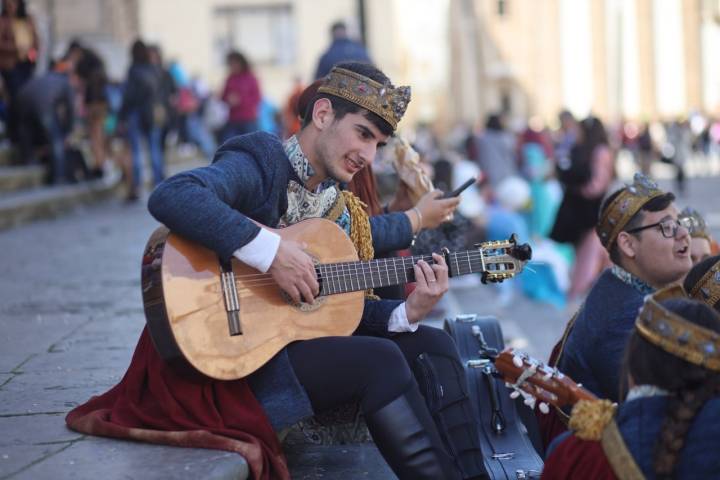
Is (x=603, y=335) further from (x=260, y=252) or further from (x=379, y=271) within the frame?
(x=260, y=252)

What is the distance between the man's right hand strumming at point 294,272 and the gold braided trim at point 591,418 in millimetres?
1011

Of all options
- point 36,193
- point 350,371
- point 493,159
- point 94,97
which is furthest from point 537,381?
point 493,159

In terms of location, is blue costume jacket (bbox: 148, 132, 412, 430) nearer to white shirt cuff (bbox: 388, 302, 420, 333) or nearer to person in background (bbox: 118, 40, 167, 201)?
white shirt cuff (bbox: 388, 302, 420, 333)

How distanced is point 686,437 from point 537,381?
20.0 inches

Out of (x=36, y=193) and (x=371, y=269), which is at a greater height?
(x=371, y=269)

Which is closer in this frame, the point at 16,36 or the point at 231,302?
the point at 231,302

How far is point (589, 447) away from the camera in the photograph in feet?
11.2

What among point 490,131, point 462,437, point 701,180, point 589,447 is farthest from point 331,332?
point 701,180

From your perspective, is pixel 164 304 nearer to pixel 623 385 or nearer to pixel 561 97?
pixel 623 385

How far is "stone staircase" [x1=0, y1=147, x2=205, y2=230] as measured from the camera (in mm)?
11219

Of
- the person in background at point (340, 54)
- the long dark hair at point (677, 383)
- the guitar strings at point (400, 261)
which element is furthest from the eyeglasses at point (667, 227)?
the person in background at point (340, 54)

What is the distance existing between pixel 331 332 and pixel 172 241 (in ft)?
1.99

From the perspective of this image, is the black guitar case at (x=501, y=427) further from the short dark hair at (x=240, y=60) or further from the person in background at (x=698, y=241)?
the short dark hair at (x=240, y=60)

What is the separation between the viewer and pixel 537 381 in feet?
11.6
